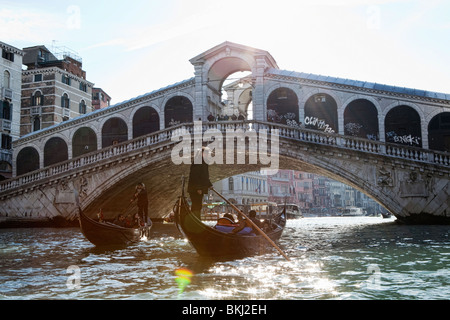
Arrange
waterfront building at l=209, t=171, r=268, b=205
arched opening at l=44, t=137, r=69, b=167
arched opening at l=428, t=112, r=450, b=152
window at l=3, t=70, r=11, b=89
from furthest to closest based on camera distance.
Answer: waterfront building at l=209, t=171, r=268, b=205 → window at l=3, t=70, r=11, b=89 → arched opening at l=44, t=137, r=69, b=167 → arched opening at l=428, t=112, r=450, b=152

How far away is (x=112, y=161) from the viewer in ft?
57.9

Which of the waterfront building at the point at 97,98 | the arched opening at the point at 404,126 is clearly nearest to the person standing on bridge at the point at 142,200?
the arched opening at the point at 404,126

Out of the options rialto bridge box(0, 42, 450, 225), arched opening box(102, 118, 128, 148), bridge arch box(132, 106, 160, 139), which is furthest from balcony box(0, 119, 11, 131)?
bridge arch box(132, 106, 160, 139)

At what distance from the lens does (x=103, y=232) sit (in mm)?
9938

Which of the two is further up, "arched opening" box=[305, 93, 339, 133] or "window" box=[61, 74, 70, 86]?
"window" box=[61, 74, 70, 86]

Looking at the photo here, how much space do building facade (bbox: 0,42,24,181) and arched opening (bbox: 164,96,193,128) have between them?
37.8ft

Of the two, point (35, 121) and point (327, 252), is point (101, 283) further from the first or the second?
point (35, 121)

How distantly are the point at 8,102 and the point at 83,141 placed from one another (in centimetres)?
770

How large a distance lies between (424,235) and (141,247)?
24.2 ft

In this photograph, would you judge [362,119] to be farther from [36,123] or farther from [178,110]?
[36,123]

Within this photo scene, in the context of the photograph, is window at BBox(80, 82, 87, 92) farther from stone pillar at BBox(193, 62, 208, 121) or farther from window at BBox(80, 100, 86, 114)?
stone pillar at BBox(193, 62, 208, 121)

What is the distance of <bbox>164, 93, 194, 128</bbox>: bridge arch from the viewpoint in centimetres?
2022

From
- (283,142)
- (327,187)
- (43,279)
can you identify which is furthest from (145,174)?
(327,187)

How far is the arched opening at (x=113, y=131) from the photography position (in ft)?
70.2
